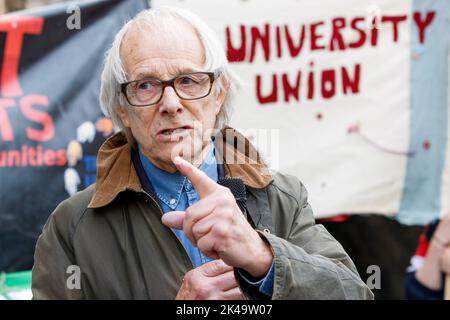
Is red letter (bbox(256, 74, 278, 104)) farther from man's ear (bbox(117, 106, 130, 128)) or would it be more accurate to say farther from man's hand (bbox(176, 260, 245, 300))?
man's hand (bbox(176, 260, 245, 300))

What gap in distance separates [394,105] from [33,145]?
1.72m

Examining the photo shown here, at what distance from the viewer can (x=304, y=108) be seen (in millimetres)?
3812

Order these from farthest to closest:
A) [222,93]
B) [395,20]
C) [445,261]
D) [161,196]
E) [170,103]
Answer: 1. [395,20]
2. [445,261]
3. [222,93]
4. [161,196]
5. [170,103]

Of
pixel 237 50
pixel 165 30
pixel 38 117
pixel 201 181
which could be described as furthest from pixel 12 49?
pixel 201 181

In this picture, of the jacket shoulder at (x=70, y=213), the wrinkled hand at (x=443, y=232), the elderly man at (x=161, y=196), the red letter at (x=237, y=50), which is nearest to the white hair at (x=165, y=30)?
the elderly man at (x=161, y=196)

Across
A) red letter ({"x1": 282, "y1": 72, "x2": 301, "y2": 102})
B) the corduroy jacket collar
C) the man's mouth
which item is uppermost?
red letter ({"x1": 282, "y1": 72, "x2": 301, "y2": 102})

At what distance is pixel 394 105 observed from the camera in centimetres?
383

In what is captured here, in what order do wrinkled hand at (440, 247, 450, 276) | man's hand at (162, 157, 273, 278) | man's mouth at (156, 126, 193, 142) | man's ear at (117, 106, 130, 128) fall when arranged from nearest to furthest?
man's hand at (162, 157, 273, 278) < man's mouth at (156, 126, 193, 142) < man's ear at (117, 106, 130, 128) < wrinkled hand at (440, 247, 450, 276)

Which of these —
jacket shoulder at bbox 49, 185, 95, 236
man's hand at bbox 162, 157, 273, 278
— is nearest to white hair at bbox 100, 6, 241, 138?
jacket shoulder at bbox 49, 185, 95, 236

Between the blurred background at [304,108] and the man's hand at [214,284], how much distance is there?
1.88 metres

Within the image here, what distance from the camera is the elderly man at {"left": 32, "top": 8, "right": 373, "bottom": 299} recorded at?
1871mm

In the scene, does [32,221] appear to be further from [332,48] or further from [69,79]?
[332,48]

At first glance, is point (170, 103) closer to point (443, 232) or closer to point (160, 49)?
point (160, 49)

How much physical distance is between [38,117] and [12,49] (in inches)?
12.6
